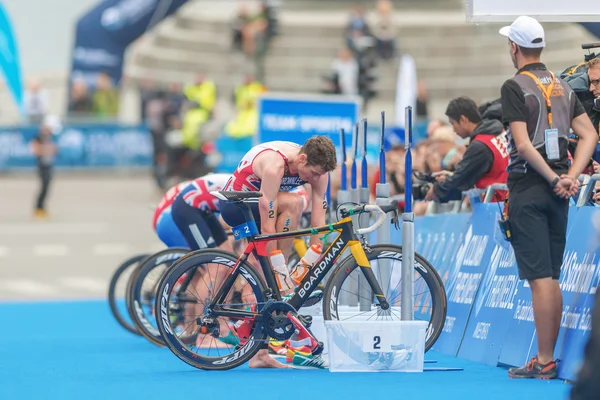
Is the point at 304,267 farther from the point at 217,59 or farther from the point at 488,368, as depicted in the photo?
the point at 217,59

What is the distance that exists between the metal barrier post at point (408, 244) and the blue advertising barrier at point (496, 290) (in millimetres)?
422

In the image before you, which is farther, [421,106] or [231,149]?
[421,106]

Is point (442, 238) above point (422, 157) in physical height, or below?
below

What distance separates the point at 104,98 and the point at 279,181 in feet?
89.6

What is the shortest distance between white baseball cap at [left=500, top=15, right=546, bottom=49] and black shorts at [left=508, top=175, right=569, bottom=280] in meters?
0.90

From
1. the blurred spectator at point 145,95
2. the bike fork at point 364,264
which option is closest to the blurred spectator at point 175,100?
the blurred spectator at point 145,95

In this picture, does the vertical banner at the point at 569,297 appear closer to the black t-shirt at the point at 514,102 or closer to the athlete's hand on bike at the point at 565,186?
the athlete's hand on bike at the point at 565,186

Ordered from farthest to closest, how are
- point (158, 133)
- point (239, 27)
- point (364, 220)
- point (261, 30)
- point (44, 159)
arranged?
point (239, 27) → point (261, 30) → point (158, 133) → point (44, 159) → point (364, 220)

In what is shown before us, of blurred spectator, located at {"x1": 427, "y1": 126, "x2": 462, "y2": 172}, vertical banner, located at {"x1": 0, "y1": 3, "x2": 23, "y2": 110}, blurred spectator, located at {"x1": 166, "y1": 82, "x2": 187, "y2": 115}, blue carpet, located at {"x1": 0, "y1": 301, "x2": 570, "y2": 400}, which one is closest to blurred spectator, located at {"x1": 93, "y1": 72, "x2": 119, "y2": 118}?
blurred spectator, located at {"x1": 166, "y1": 82, "x2": 187, "y2": 115}

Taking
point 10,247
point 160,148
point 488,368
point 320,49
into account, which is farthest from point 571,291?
point 320,49

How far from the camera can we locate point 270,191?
10.5m

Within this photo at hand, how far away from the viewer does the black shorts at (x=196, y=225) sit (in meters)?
12.5

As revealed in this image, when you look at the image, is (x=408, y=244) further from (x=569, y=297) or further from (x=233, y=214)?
(x=233, y=214)

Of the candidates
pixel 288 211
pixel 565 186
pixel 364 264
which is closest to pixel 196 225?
pixel 288 211
